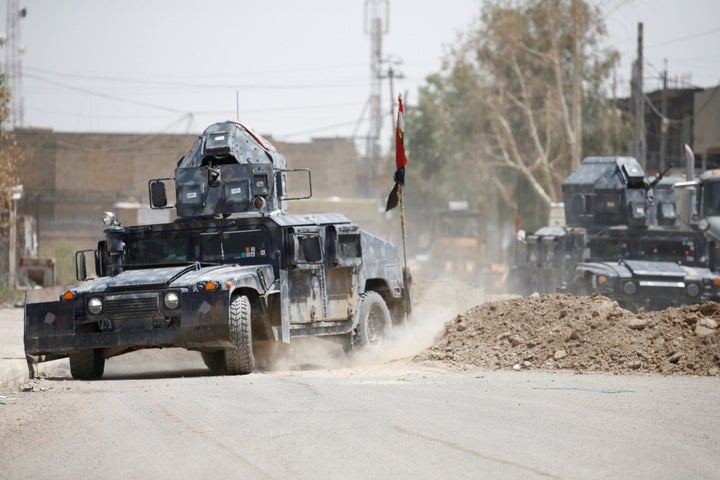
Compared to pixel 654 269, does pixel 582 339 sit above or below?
below

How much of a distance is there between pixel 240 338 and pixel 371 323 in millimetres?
3959

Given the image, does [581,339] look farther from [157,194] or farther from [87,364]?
[87,364]

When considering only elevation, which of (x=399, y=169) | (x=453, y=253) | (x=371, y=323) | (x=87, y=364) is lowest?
(x=453, y=253)

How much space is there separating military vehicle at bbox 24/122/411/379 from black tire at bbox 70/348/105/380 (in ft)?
0.05

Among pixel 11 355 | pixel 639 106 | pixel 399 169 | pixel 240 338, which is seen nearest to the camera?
Answer: pixel 240 338

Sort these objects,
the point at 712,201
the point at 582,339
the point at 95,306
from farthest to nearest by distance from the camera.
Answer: the point at 712,201, the point at 582,339, the point at 95,306

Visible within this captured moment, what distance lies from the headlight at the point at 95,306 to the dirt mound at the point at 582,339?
4840mm

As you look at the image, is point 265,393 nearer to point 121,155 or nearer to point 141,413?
point 141,413

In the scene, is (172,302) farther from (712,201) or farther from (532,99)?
(532,99)

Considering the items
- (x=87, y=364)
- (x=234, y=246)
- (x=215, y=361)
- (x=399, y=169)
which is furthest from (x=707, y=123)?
(x=87, y=364)

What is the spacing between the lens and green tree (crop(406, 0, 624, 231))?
49500 millimetres

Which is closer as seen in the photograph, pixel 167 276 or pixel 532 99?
pixel 167 276

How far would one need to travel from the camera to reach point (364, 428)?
29.0 feet

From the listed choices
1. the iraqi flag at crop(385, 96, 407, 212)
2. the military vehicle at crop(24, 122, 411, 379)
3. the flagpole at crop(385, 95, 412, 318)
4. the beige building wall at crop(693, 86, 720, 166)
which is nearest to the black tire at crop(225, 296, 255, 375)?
the military vehicle at crop(24, 122, 411, 379)
